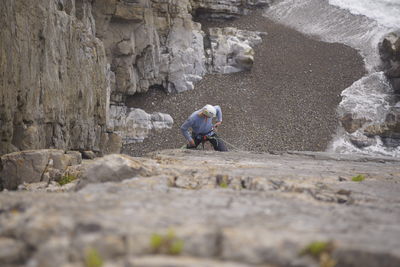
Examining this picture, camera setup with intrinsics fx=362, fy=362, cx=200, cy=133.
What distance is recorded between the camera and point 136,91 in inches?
917

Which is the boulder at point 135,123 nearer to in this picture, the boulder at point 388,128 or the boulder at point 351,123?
the boulder at point 351,123

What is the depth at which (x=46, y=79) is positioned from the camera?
35.3ft

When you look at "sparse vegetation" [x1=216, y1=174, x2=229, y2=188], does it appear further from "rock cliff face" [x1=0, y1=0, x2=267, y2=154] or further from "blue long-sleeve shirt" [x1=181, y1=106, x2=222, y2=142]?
"rock cliff face" [x1=0, y1=0, x2=267, y2=154]

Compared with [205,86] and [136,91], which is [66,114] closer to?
[136,91]

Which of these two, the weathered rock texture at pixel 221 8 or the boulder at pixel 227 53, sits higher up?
the weathered rock texture at pixel 221 8

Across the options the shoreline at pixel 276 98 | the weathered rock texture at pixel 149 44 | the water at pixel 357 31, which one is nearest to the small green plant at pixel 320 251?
the shoreline at pixel 276 98

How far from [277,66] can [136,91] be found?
10133 millimetres

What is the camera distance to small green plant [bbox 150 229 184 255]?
2553mm

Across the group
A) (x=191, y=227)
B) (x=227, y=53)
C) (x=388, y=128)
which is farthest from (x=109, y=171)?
(x=227, y=53)

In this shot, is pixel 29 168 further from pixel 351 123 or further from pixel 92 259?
pixel 351 123

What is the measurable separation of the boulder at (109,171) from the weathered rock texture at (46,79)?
5.08 metres

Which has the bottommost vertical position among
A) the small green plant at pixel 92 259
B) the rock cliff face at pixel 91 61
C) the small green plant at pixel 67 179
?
the small green plant at pixel 67 179

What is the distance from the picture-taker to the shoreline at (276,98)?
68.9 ft

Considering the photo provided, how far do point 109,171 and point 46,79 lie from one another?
280 inches
